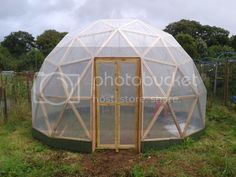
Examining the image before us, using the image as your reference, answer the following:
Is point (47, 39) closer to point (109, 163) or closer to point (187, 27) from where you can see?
point (187, 27)

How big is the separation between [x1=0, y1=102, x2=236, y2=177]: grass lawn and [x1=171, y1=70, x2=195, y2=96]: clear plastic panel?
1223 mm

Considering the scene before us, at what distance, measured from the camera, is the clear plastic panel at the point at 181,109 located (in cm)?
871

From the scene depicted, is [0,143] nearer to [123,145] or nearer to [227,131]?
[123,145]

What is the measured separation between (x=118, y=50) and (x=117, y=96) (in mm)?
1134

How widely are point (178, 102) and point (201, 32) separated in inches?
1370

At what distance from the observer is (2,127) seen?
10.8 m

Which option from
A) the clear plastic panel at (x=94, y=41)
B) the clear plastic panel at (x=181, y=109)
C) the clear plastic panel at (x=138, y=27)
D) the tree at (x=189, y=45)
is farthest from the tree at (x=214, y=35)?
the clear plastic panel at (x=94, y=41)

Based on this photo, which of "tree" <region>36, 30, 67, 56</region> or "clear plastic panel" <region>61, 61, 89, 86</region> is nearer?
"clear plastic panel" <region>61, 61, 89, 86</region>

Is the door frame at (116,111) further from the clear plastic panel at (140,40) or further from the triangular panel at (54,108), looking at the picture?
the triangular panel at (54,108)

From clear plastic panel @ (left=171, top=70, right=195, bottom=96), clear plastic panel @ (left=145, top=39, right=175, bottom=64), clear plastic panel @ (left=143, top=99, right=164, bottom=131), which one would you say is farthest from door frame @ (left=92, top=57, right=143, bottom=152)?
clear plastic panel @ (left=171, top=70, right=195, bottom=96)

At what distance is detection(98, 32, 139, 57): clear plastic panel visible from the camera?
850 cm

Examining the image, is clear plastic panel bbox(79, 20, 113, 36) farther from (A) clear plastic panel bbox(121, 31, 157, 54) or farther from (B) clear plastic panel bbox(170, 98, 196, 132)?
(B) clear plastic panel bbox(170, 98, 196, 132)

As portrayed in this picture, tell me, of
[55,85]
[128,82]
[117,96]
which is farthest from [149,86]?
[55,85]

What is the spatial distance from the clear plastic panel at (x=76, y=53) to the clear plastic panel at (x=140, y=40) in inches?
45.9
